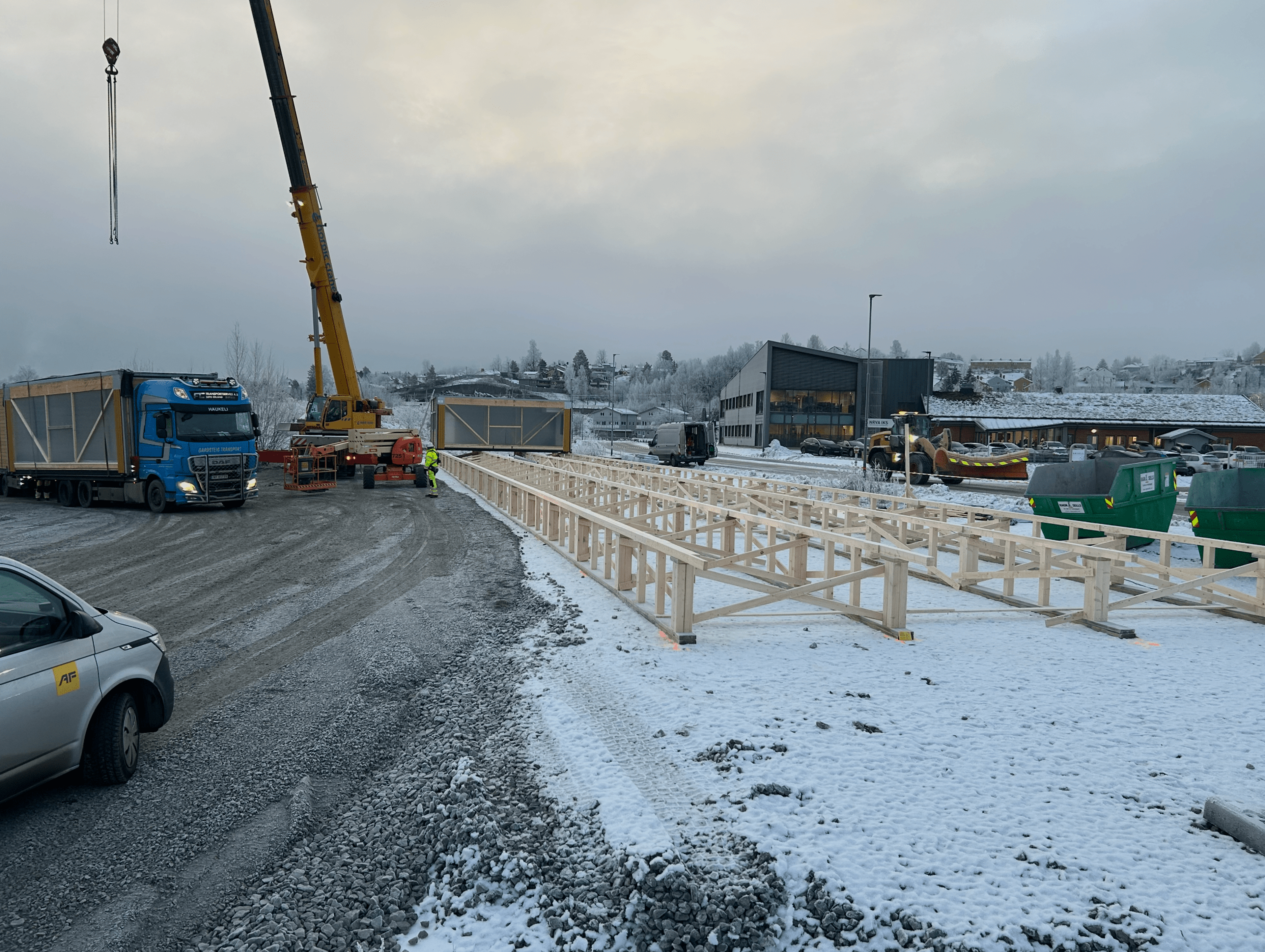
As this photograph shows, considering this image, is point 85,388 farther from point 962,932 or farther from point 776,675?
point 962,932

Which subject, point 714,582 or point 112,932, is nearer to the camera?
point 112,932

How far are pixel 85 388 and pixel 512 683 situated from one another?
1976 centimetres

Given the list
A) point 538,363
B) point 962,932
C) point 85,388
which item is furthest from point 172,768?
point 538,363

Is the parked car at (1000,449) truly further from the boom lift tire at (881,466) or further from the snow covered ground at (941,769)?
the snow covered ground at (941,769)

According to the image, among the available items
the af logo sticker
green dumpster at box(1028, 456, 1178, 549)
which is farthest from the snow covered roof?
the af logo sticker

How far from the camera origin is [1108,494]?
40.8 ft

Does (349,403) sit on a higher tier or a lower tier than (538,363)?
lower

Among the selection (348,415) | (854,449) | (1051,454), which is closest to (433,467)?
(348,415)

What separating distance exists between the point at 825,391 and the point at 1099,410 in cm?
2235

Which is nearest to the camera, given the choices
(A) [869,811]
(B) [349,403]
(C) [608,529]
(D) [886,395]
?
(A) [869,811]

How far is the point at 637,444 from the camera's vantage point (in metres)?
75.5

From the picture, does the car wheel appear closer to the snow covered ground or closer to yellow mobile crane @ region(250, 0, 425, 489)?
the snow covered ground

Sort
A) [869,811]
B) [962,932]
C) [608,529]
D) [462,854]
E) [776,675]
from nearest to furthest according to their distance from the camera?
[962,932] → [462,854] → [869,811] → [776,675] → [608,529]

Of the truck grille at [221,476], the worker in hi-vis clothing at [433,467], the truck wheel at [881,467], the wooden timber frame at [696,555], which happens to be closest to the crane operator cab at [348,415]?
the worker in hi-vis clothing at [433,467]
